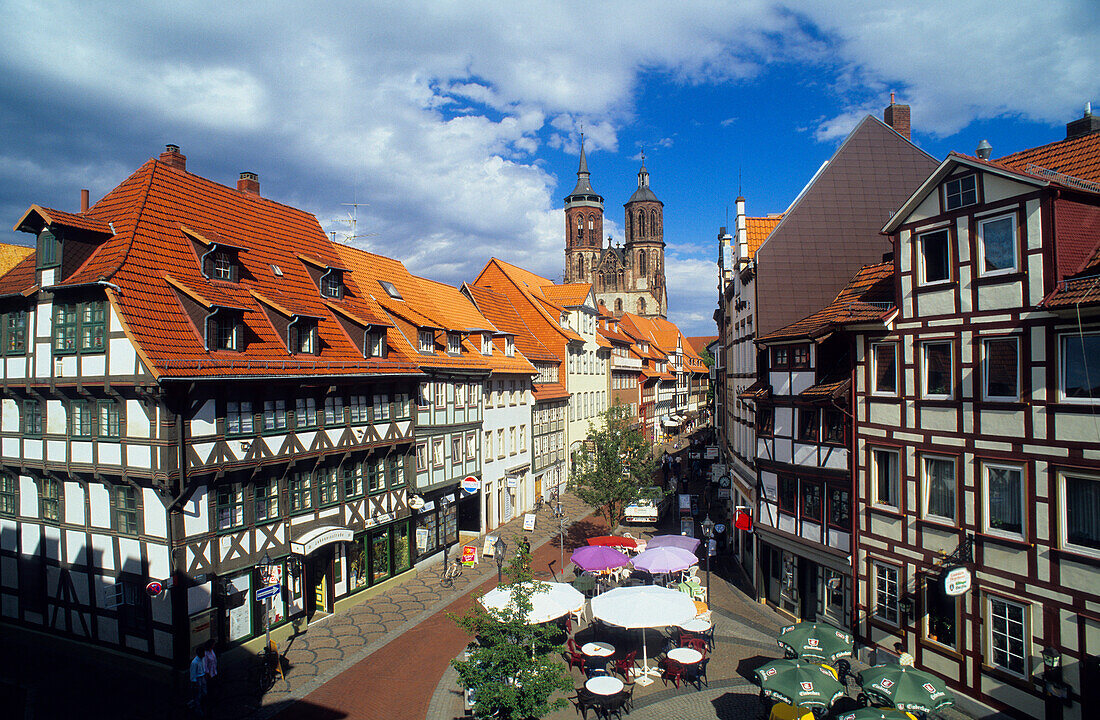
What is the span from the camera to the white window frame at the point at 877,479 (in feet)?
50.3

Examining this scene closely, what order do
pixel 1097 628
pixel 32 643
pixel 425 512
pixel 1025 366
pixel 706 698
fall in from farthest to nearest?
pixel 425 512, pixel 32 643, pixel 706 698, pixel 1025 366, pixel 1097 628

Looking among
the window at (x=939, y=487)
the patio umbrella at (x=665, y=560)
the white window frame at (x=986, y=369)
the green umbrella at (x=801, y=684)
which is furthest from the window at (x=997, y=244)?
the patio umbrella at (x=665, y=560)

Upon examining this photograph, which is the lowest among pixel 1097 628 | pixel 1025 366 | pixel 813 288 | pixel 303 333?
pixel 1097 628

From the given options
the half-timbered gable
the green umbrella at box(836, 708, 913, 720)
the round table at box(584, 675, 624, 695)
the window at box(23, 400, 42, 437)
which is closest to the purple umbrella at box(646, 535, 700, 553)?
the half-timbered gable

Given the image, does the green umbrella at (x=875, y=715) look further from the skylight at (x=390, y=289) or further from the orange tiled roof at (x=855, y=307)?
the skylight at (x=390, y=289)

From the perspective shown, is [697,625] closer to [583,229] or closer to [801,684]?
[801,684]

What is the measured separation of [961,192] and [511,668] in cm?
1341

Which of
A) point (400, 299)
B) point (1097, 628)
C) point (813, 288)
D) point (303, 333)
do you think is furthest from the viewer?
point (400, 299)

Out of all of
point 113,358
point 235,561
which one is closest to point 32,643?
point 235,561

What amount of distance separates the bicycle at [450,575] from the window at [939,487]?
15744mm

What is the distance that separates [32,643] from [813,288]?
2572 cm

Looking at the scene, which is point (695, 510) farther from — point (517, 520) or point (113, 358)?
point (113, 358)

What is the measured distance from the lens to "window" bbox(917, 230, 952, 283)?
558 inches

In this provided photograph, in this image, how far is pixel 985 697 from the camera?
13.1 metres
